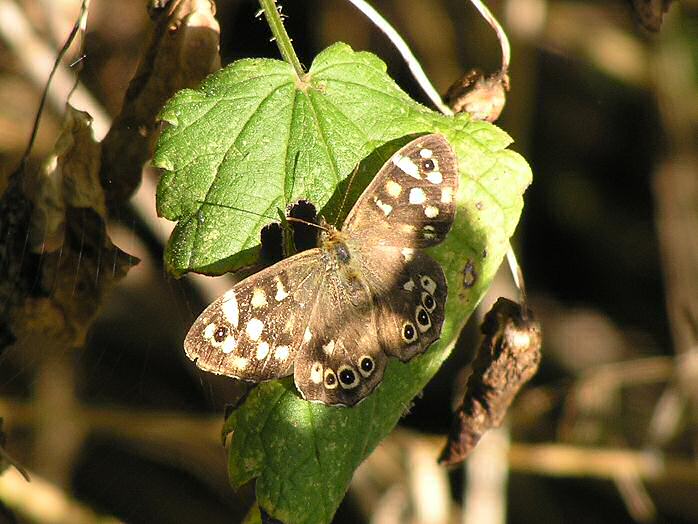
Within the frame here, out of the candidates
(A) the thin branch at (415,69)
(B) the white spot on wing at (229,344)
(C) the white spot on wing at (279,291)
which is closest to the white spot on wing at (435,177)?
(A) the thin branch at (415,69)

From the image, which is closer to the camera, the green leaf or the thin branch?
the green leaf

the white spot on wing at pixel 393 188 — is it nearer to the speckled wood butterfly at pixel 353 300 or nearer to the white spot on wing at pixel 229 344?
the speckled wood butterfly at pixel 353 300

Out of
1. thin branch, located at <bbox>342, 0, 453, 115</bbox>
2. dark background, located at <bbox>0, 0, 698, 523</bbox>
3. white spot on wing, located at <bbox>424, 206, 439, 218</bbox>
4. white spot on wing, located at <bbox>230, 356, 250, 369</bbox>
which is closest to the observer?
white spot on wing, located at <bbox>230, 356, 250, 369</bbox>

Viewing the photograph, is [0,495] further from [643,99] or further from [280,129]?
[643,99]

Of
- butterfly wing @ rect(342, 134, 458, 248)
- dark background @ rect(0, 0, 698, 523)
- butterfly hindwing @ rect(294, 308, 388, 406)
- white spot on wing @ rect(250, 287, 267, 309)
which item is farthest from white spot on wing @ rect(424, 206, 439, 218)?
dark background @ rect(0, 0, 698, 523)

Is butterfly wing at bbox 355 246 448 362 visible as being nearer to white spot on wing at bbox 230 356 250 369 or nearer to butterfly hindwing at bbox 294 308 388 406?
butterfly hindwing at bbox 294 308 388 406

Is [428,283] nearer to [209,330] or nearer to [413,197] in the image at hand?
[413,197]
